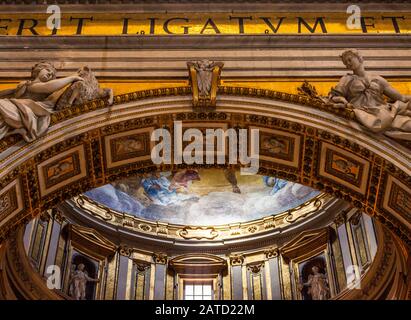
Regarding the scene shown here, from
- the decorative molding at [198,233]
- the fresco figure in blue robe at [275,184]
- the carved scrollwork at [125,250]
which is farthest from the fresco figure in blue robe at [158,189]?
the fresco figure in blue robe at [275,184]

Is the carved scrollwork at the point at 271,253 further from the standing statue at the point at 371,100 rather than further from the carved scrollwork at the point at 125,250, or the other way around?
the standing statue at the point at 371,100

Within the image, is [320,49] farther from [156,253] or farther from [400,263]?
[156,253]

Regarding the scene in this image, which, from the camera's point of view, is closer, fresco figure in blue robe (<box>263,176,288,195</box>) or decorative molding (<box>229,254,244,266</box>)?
decorative molding (<box>229,254,244,266</box>)

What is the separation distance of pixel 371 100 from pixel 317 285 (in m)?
5.89

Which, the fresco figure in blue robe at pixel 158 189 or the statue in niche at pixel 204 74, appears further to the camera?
the fresco figure in blue robe at pixel 158 189

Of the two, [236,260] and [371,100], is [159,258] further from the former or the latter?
[371,100]

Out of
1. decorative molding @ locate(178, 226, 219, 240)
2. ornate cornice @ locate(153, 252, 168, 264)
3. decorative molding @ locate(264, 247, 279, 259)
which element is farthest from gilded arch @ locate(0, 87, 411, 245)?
decorative molding @ locate(178, 226, 219, 240)

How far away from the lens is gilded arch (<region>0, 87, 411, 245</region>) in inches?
408

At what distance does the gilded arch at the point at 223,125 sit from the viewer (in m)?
10.4

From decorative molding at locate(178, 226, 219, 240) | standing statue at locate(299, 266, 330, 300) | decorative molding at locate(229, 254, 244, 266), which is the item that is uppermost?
decorative molding at locate(178, 226, 219, 240)

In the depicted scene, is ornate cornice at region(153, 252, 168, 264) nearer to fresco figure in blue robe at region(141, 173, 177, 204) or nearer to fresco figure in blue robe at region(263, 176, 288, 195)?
fresco figure in blue robe at region(141, 173, 177, 204)

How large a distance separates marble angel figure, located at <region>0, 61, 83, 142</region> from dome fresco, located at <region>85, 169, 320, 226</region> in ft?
22.4

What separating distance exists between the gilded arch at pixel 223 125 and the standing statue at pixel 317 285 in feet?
15.0

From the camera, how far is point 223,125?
1132 cm
